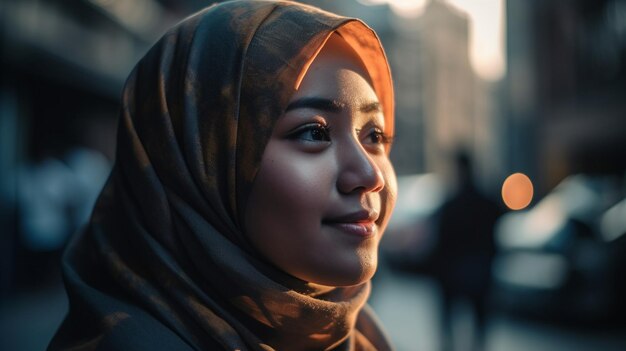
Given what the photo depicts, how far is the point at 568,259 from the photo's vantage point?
7.27 meters

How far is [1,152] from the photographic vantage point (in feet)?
28.6

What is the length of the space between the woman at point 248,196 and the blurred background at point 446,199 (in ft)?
3.24

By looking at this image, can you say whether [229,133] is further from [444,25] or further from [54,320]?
[444,25]

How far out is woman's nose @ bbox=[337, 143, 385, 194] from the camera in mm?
1144

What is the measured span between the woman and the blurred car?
592cm

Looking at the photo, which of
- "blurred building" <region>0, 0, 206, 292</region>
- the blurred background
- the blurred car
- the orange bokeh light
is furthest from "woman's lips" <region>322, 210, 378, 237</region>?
the orange bokeh light

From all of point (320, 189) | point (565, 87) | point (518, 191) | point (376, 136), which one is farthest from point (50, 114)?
point (518, 191)

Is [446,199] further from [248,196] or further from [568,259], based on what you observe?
[248,196]

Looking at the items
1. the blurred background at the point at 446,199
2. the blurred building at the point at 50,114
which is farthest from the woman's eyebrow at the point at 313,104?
the blurred building at the point at 50,114

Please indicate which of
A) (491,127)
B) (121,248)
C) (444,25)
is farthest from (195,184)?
(491,127)

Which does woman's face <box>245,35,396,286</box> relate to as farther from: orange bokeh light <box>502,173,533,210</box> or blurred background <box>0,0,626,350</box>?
orange bokeh light <box>502,173,533,210</box>

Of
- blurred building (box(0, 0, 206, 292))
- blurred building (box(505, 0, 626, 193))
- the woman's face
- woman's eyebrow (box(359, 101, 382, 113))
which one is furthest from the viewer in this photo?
blurred building (box(505, 0, 626, 193))

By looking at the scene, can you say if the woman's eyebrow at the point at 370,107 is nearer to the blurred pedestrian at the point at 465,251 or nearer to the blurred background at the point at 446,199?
the blurred background at the point at 446,199

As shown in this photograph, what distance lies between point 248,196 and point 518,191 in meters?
22.1
